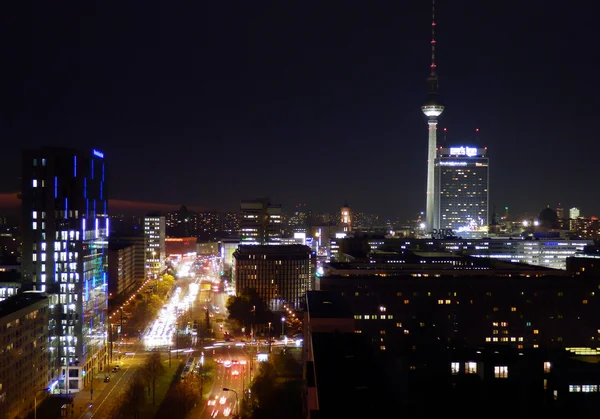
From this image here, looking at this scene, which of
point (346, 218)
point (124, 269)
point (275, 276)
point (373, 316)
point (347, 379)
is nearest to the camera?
point (347, 379)

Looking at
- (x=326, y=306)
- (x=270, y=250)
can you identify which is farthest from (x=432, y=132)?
(x=326, y=306)

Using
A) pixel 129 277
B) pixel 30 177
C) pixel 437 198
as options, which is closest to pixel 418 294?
pixel 30 177

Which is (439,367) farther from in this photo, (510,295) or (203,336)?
(203,336)

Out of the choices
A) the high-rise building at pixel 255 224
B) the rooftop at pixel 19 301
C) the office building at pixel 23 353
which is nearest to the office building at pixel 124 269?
the high-rise building at pixel 255 224

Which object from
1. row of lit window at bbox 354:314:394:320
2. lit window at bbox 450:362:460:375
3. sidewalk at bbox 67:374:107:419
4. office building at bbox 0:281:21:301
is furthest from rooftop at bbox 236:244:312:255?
lit window at bbox 450:362:460:375

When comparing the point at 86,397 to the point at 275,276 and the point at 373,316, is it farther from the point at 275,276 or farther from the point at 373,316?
the point at 275,276

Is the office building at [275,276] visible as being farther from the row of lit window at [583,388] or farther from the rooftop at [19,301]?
the row of lit window at [583,388]
